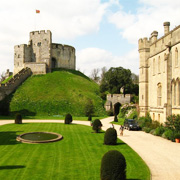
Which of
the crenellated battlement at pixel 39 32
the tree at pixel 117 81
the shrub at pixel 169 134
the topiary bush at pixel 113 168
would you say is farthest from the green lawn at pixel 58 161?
the crenellated battlement at pixel 39 32

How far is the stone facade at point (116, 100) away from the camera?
50844 millimetres

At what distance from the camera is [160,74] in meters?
26.8

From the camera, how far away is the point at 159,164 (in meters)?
12.6

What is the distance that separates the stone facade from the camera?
2002 inches

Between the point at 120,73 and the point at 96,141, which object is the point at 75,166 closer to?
the point at 96,141

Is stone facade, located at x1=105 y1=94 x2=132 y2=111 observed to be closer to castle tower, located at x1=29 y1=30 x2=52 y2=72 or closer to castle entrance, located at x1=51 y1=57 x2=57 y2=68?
castle tower, located at x1=29 y1=30 x2=52 y2=72

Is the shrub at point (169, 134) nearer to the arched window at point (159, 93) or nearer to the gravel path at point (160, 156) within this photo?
the gravel path at point (160, 156)

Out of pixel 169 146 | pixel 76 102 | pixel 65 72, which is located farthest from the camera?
pixel 65 72

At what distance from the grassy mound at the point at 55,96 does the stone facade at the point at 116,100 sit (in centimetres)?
172

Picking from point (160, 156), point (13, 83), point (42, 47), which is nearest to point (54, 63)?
point (42, 47)

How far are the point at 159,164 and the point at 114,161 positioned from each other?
5.08 m

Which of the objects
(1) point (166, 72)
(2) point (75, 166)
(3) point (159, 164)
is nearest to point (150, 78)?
(1) point (166, 72)

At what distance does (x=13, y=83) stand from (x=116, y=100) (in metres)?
24.4

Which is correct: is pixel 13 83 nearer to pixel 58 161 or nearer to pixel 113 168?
pixel 58 161
